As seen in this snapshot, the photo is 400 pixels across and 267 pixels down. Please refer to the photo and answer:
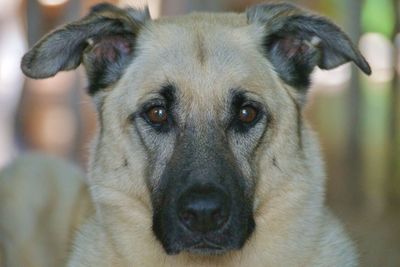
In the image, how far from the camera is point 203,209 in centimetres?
439

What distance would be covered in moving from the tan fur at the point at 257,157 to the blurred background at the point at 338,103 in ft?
19.0

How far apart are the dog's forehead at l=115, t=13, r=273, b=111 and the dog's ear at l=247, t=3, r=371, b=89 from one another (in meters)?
0.08

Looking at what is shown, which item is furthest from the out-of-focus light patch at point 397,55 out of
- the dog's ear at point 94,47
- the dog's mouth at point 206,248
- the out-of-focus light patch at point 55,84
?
the dog's mouth at point 206,248

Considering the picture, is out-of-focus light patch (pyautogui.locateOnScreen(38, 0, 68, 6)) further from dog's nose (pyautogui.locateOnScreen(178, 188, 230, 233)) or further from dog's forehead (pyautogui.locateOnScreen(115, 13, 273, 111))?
dog's nose (pyautogui.locateOnScreen(178, 188, 230, 233))

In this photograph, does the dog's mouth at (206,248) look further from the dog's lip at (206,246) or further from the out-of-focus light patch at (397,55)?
the out-of-focus light patch at (397,55)

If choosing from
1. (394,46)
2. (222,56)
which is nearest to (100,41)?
(222,56)

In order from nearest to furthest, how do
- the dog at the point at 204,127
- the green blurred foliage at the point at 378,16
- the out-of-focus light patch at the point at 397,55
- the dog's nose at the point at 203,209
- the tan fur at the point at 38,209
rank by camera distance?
1. the dog's nose at the point at 203,209
2. the dog at the point at 204,127
3. the tan fur at the point at 38,209
4. the out-of-focus light patch at the point at 397,55
5. the green blurred foliage at the point at 378,16

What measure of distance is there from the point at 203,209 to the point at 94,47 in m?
1.32

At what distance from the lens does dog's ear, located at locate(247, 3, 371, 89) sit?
5.14 m

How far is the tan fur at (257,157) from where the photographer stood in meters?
4.95

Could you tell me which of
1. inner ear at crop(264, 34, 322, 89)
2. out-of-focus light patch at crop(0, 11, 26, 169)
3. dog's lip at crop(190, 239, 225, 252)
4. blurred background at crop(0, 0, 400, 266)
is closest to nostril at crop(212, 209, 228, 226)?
dog's lip at crop(190, 239, 225, 252)

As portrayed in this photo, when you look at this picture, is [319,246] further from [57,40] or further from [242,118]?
[57,40]

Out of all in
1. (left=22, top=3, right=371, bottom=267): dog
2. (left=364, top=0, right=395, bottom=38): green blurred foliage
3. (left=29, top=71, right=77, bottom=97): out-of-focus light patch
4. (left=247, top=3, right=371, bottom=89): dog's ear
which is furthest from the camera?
(left=29, top=71, right=77, bottom=97): out-of-focus light patch

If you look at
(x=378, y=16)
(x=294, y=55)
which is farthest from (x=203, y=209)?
(x=378, y=16)
